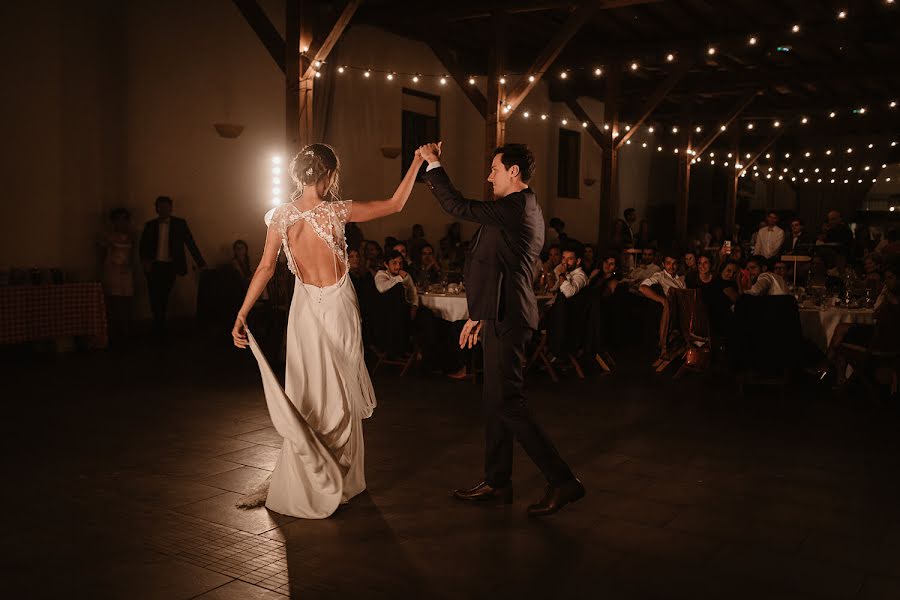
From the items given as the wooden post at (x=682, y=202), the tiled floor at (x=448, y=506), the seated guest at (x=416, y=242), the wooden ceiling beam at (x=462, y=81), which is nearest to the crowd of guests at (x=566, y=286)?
the seated guest at (x=416, y=242)

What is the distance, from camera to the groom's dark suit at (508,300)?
347cm

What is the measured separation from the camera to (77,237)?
27.9ft

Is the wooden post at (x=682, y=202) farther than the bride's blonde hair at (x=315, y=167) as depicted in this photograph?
Yes

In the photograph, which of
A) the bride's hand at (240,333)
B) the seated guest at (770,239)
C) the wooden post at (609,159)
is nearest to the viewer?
the bride's hand at (240,333)

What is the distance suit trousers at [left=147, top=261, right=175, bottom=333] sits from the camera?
883cm

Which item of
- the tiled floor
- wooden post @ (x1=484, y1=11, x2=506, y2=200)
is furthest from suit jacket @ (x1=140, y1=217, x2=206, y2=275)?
wooden post @ (x1=484, y1=11, x2=506, y2=200)

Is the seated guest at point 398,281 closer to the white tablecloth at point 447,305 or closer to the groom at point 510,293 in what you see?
the white tablecloth at point 447,305

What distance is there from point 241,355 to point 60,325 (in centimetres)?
165

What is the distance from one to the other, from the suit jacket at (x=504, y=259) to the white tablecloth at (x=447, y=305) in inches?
133

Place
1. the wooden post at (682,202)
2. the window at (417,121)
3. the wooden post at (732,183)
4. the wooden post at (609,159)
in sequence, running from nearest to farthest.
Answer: the wooden post at (609,159), the window at (417,121), the wooden post at (682,202), the wooden post at (732,183)

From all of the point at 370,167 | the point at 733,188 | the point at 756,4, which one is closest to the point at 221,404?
the point at 370,167

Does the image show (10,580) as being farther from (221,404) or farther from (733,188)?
(733,188)

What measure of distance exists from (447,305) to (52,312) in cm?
359

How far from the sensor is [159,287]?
887 cm
